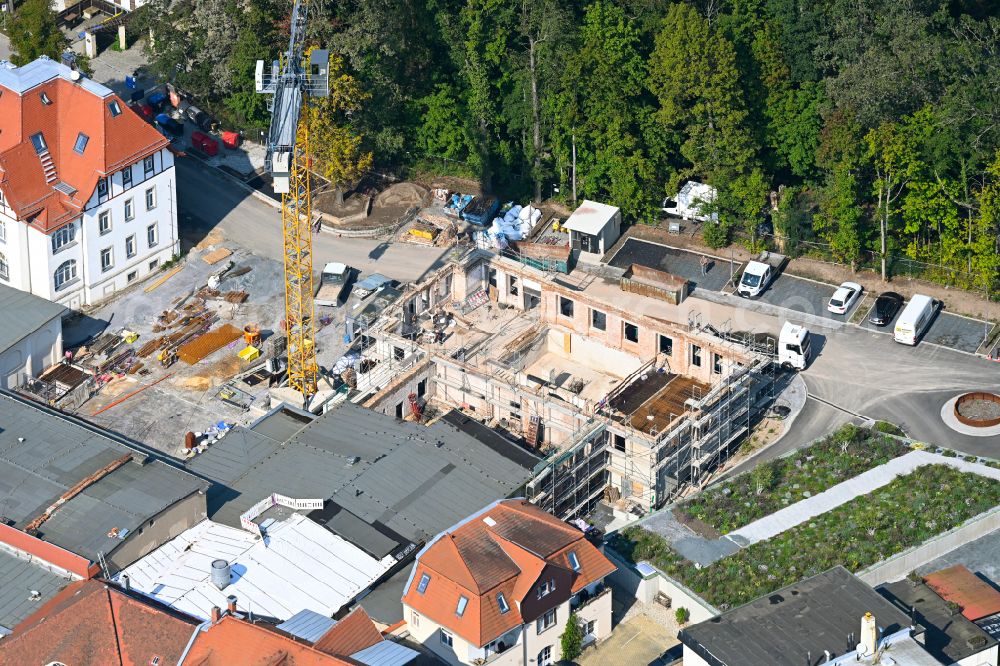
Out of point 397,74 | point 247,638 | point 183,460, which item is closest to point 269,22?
point 397,74

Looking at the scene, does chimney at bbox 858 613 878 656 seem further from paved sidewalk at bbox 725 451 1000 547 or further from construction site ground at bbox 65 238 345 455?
construction site ground at bbox 65 238 345 455

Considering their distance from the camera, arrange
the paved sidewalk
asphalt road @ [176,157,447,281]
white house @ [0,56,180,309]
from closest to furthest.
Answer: the paved sidewalk
white house @ [0,56,180,309]
asphalt road @ [176,157,447,281]

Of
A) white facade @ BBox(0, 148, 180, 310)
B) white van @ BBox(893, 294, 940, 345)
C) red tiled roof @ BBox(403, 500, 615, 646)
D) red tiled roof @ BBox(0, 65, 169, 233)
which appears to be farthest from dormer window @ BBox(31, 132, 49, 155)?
white van @ BBox(893, 294, 940, 345)

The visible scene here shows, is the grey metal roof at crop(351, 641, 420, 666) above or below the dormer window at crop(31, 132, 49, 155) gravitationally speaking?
below

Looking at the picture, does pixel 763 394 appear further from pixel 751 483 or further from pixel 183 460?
pixel 183 460

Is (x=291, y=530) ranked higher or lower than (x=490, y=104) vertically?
lower

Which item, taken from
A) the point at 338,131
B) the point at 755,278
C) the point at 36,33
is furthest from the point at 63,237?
the point at 755,278

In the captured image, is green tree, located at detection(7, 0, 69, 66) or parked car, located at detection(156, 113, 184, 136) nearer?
green tree, located at detection(7, 0, 69, 66)
